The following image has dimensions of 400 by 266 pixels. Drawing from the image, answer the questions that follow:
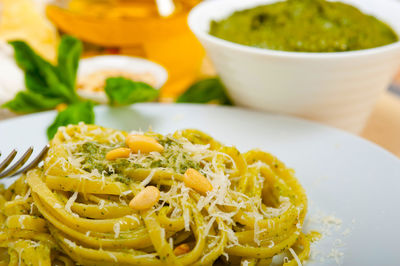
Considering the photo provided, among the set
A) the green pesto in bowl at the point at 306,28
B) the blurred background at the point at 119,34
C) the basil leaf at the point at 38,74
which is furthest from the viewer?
the blurred background at the point at 119,34

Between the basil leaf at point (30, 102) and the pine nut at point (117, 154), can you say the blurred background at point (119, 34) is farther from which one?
the pine nut at point (117, 154)

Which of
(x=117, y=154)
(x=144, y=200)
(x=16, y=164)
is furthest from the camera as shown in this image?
(x=16, y=164)

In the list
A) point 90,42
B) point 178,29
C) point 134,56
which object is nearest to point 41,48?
point 90,42

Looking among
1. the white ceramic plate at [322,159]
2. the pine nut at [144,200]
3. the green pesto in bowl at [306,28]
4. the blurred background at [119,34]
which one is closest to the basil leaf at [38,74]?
the white ceramic plate at [322,159]

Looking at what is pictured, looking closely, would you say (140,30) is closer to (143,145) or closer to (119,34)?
(119,34)

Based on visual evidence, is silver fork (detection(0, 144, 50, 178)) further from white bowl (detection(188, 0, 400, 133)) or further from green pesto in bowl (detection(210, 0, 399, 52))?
green pesto in bowl (detection(210, 0, 399, 52))

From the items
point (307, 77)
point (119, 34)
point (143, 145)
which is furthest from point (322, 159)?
point (119, 34)
